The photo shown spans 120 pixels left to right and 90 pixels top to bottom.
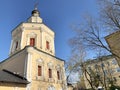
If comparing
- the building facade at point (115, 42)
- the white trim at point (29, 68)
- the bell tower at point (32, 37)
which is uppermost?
the bell tower at point (32, 37)

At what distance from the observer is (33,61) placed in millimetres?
20719

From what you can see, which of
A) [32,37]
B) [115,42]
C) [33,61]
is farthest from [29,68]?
[115,42]

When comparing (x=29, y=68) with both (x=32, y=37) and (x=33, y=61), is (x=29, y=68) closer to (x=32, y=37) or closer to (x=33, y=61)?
(x=33, y=61)

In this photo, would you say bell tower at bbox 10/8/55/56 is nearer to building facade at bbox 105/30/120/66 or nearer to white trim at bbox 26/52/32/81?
white trim at bbox 26/52/32/81

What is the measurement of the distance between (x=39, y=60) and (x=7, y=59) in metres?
5.18

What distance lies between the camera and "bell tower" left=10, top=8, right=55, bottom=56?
74.3 ft

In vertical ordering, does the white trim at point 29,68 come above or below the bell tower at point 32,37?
below

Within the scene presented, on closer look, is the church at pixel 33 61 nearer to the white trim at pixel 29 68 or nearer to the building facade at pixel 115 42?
the white trim at pixel 29 68

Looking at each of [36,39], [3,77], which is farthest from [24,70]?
[36,39]

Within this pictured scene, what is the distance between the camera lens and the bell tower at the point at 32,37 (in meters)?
22.7

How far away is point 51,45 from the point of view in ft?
81.0

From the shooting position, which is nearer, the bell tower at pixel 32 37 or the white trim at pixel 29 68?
the white trim at pixel 29 68

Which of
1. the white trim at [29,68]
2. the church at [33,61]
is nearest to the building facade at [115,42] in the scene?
the church at [33,61]

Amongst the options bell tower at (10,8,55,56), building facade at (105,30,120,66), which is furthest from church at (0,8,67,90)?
building facade at (105,30,120,66)
